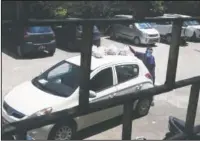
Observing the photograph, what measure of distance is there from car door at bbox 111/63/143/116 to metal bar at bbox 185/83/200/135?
460 cm

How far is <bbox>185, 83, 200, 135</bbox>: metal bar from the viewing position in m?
2.39

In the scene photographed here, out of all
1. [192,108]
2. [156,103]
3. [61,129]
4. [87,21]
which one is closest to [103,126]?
[156,103]

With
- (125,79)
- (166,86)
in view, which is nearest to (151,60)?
(125,79)

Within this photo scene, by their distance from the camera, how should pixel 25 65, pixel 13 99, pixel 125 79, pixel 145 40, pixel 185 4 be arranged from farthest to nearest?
pixel 145 40 → pixel 25 65 → pixel 125 79 → pixel 13 99 → pixel 185 4

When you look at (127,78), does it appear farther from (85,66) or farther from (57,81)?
(85,66)

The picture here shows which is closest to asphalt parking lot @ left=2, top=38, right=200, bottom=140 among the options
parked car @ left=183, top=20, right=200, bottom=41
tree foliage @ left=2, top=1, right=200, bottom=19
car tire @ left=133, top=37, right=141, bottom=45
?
parked car @ left=183, top=20, right=200, bottom=41

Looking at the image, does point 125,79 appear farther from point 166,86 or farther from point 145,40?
point 145,40

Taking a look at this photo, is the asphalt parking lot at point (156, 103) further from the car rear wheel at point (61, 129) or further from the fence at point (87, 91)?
the fence at point (87, 91)

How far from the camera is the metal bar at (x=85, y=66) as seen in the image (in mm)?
1706

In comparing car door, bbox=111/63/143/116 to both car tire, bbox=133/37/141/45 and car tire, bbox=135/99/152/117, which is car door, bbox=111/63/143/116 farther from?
car tire, bbox=133/37/141/45

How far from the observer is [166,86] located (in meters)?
2.16

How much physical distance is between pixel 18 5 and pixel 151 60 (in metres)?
8.74

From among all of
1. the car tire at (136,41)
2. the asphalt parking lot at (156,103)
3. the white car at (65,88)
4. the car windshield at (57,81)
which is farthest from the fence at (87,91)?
the car tire at (136,41)

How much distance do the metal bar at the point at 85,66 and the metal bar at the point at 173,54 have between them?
535 millimetres
